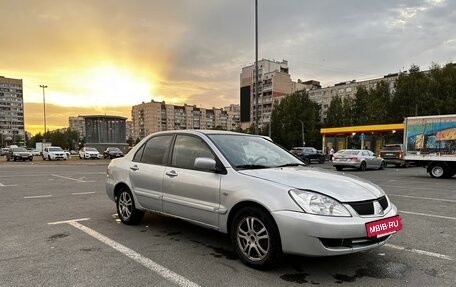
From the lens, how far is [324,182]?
13.5ft

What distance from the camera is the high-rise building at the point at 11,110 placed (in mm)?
124400

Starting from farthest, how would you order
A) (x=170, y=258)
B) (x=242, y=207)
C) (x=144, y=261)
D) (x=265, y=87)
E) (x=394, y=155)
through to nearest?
(x=265, y=87)
(x=394, y=155)
(x=170, y=258)
(x=144, y=261)
(x=242, y=207)

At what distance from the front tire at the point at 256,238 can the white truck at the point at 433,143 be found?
53.1 ft

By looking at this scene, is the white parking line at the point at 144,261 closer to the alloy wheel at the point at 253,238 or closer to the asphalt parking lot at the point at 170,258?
the asphalt parking lot at the point at 170,258

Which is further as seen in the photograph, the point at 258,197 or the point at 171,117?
the point at 171,117

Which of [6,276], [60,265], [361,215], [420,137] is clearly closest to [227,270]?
[361,215]

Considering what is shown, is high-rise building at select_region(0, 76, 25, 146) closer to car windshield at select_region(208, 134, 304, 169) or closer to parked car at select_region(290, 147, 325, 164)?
parked car at select_region(290, 147, 325, 164)

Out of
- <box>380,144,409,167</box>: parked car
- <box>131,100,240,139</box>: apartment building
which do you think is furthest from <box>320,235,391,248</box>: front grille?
<box>131,100,240,139</box>: apartment building

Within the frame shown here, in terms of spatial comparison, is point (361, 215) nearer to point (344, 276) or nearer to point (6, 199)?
point (344, 276)

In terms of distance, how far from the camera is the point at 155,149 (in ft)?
19.6

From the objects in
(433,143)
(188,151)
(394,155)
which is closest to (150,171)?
(188,151)

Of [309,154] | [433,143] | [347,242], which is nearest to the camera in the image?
[347,242]

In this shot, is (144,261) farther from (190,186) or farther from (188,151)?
(188,151)

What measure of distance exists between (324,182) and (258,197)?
0.78 meters
